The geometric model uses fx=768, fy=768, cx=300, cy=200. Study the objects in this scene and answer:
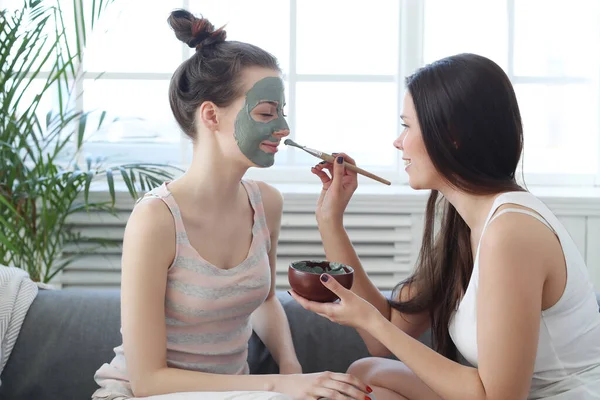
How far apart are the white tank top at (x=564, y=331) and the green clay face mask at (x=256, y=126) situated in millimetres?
554

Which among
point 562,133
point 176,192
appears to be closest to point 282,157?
point 562,133

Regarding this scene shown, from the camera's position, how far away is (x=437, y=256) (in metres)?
1.82

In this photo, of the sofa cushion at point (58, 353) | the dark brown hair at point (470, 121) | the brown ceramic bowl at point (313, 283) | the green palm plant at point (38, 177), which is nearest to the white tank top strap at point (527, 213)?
the dark brown hair at point (470, 121)

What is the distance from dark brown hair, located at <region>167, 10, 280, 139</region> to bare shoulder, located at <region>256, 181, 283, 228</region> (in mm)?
258

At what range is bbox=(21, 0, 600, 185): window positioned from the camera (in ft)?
10.6

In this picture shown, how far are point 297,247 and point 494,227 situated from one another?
164cm

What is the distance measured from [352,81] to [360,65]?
0.27ft

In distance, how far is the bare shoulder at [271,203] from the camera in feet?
6.34

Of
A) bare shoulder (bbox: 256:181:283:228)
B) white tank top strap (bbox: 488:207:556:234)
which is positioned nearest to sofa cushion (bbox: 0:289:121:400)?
bare shoulder (bbox: 256:181:283:228)

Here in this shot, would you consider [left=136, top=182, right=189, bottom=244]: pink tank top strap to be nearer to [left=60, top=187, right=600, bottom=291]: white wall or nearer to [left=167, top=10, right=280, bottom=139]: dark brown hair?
[left=167, top=10, right=280, bottom=139]: dark brown hair

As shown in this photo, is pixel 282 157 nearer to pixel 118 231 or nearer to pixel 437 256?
pixel 118 231

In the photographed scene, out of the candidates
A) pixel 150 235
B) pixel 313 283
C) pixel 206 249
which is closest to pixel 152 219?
pixel 150 235

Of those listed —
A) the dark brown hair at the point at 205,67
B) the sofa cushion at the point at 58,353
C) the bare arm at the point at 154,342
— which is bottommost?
the sofa cushion at the point at 58,353

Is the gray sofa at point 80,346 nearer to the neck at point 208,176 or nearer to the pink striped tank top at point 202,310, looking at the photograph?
the pink striped tank top at point 202,310
